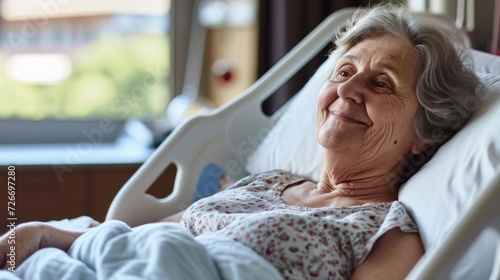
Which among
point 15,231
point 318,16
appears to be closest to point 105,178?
point 318,16

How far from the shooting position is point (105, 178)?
2811mm

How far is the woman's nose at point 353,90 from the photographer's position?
156 centimetres

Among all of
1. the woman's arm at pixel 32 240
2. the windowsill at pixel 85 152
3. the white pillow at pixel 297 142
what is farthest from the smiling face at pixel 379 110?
the windowsill at pixel 85 152

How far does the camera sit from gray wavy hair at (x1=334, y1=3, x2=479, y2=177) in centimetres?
155

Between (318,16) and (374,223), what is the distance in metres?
1.78

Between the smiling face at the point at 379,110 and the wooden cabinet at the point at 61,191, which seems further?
the wooden cabinet at the point at 61,191

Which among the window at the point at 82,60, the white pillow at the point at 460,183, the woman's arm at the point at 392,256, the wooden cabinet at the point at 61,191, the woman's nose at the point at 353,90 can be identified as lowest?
the wooden cabinet at the point at 61,191

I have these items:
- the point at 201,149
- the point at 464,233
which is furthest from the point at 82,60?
the point at 464,233

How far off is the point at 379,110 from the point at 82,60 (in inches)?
78.4

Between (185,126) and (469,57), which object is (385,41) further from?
(185,126)

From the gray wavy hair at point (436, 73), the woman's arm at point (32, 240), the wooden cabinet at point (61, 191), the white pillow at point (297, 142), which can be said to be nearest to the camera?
the woman's arm at point (32, 240)

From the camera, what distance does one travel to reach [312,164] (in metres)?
1.84

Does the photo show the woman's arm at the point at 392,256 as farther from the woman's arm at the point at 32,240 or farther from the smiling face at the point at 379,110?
the woman's arm at the point at 32,240

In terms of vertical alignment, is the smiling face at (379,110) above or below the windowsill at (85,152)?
above
